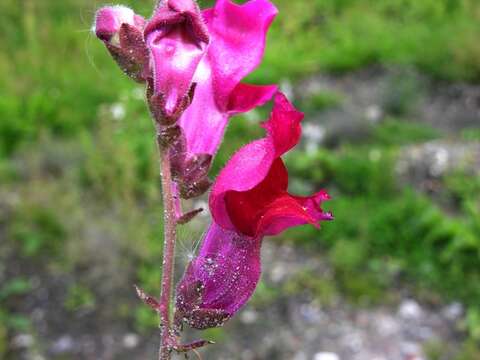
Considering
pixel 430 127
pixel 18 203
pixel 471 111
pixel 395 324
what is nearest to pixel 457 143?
pixel 430 127

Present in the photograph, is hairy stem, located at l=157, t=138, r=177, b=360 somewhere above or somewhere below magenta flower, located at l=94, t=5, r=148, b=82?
below

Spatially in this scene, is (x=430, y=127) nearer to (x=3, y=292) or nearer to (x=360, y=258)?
(x=360, y=258)

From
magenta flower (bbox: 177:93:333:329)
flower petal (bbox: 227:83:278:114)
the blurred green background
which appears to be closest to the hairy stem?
magenta flower (bbox: 177:93:333:329)

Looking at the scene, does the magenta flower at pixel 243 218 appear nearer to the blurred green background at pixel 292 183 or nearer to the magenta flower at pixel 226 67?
the magenta flower at pixel 226 67

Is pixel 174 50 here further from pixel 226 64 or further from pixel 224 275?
pixel 224 275

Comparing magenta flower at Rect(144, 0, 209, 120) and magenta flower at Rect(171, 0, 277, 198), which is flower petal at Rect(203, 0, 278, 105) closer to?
magenta flower at Rect(171, 0, 277, 198)

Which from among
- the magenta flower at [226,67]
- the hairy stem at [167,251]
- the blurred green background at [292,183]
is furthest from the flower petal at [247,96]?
the blurred green background at [292,183]

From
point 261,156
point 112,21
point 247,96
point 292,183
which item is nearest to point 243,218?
point 261,156
